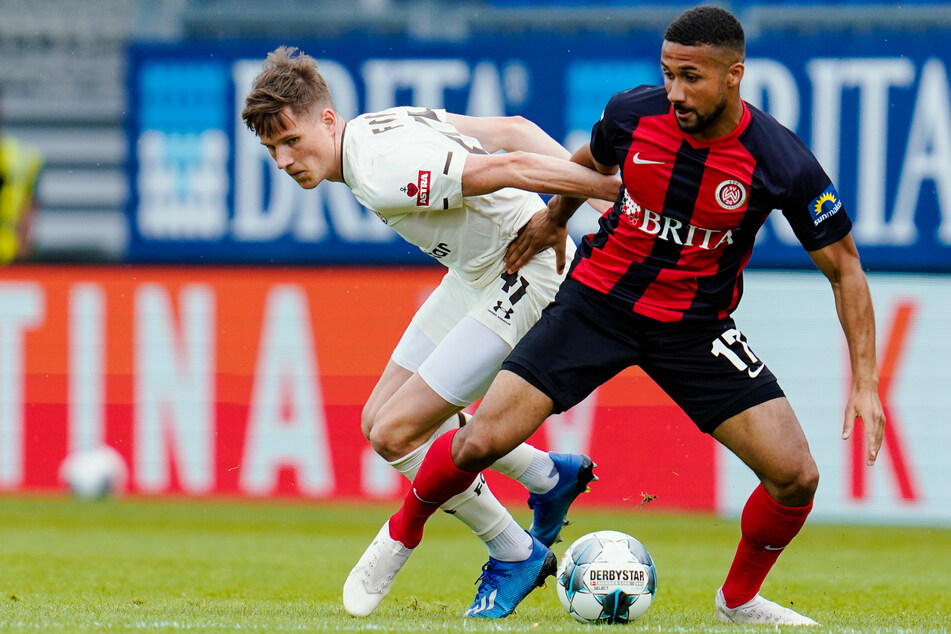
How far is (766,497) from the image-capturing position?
485 cm

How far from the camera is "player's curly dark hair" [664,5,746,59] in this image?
A: 444 cm

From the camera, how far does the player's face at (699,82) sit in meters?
4.44

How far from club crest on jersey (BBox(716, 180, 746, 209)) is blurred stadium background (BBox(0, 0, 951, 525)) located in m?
4.76

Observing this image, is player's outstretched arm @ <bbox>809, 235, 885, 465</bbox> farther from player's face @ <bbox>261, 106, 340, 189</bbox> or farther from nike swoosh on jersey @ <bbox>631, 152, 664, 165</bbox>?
player's face @ <bbox>261, 106, 340, 189</bbox>

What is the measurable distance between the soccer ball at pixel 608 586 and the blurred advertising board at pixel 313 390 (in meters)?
4.15

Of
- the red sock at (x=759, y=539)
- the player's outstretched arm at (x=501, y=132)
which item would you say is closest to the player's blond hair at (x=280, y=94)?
the player's outstretched arm at (x=501, y=132)

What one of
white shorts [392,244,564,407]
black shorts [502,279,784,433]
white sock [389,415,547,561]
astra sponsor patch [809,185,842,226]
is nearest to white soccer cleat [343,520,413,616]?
white sock [389,415,547,561]

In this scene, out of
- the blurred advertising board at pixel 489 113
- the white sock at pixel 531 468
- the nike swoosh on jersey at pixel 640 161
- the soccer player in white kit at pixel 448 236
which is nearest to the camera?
the nike swoosh on jersey at pixel 640 161

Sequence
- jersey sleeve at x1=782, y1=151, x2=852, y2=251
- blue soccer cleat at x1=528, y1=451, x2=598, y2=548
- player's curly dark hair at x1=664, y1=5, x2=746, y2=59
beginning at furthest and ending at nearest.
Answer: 1. blue soccer cleat at x1=528, y1=451, x2=598, y2=548
2. jersey sleeve at x1=782, y1=151, x2=852, y2=251
3. player's curly dark hair at x1=664, y1=5, x2=746, y2=59

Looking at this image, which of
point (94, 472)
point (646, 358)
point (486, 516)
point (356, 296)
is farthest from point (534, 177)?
point (94, 472)

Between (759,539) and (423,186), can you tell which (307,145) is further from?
(759,539)

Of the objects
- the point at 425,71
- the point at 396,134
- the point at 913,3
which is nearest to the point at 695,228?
the point at 396,134

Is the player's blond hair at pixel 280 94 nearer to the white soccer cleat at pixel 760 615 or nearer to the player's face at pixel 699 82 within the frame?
the player's face at pixel 699 82

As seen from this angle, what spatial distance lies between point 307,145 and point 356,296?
4.78 metres
